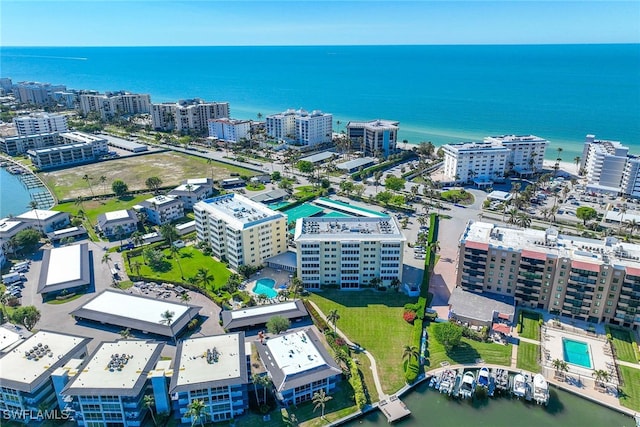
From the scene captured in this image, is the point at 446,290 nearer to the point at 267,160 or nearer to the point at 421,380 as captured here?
the point at 421,380

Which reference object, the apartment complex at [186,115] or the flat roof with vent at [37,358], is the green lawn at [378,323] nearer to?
the flat roof with vent at [37,358]

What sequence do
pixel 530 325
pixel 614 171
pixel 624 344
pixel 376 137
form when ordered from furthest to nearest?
1. pixel 376 137
2. pixel 614 171
3. pixel 530 325
4. pixel 624 344

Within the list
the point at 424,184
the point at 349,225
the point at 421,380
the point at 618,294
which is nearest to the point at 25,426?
the point at 421,380

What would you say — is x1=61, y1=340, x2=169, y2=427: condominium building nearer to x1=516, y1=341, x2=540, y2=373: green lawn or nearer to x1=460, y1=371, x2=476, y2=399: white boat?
x1=460, y1=371, x2=476, y2=399: white boat

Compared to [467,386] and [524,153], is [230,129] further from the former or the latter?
[467,386]

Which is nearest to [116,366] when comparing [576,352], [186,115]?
[576,352]

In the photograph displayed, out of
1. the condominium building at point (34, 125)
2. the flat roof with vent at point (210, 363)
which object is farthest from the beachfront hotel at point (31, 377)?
the condominium building at point (34, 125)
